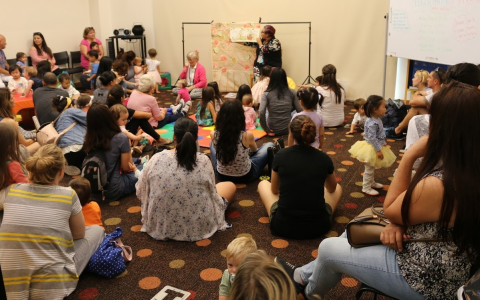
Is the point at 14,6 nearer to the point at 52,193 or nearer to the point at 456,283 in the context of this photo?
the point at 52,193

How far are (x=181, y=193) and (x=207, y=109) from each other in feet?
11.0

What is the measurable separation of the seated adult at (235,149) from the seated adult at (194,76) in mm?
3445

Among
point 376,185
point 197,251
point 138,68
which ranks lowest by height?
point 197,251

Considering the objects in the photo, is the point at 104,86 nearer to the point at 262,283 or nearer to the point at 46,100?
the point at 46,100

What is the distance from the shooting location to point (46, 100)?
5.54 m

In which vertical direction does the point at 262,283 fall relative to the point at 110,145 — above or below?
above

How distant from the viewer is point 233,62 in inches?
366

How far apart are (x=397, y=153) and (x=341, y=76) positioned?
3.42 m

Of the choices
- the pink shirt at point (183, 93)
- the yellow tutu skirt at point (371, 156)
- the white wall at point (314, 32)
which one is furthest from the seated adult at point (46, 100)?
the white wall at point (314, 32)

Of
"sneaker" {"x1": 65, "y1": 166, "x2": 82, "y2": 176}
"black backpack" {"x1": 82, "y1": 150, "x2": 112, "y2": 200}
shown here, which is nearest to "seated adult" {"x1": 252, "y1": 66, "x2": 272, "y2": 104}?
"sneaker" {"x1": 65, "y1": 166, "x2": 82, "y2": 176}

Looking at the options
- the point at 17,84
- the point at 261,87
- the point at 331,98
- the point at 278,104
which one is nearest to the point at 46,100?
the point at 17,84

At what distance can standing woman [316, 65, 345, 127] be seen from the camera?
6.30 metres

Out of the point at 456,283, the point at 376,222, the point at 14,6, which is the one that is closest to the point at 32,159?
the point at 376,222

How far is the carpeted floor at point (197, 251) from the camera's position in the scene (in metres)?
2.82
